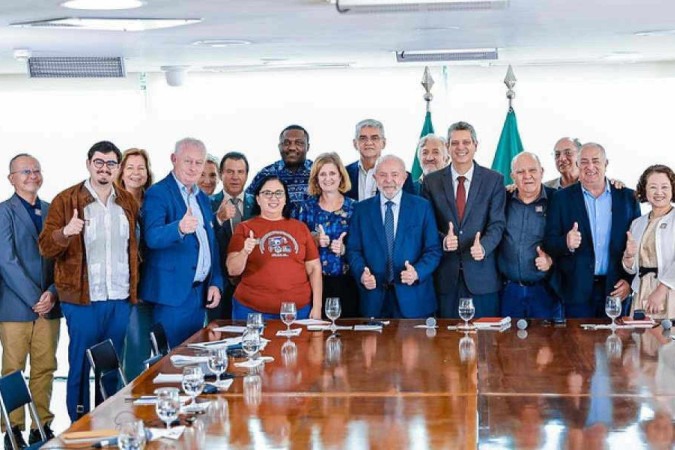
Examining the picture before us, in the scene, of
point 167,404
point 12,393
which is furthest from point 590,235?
point 167,404

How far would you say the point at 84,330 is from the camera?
680cm

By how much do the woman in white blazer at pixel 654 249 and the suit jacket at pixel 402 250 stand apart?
1.25 metres

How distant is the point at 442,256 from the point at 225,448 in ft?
12.9

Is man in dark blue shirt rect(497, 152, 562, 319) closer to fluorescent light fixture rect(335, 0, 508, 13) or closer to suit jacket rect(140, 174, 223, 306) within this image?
fluorescent light fixture rect(335, 0, 508, 13)

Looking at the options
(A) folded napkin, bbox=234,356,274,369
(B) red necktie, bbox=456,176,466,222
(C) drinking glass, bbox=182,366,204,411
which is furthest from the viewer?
(B) red necktie, bbox=456,176,466,222

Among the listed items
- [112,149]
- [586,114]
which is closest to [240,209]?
[112,149]

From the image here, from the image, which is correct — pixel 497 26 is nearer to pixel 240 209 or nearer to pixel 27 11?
pixel 240 209

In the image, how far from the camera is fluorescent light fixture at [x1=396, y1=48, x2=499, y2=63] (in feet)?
33.0

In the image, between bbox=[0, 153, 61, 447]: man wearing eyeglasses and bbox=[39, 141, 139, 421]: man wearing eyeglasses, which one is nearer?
bbox=[39, 141, 139, 421]: man wearing eyeglasses

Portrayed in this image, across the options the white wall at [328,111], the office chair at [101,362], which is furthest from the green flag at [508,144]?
the office chair at [101,362]

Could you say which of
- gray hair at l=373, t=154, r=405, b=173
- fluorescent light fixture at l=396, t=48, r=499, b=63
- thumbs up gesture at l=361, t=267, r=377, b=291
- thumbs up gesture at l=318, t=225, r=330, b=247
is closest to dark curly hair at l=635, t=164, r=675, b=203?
gray hair at l=373, t=154, r=405, b=173

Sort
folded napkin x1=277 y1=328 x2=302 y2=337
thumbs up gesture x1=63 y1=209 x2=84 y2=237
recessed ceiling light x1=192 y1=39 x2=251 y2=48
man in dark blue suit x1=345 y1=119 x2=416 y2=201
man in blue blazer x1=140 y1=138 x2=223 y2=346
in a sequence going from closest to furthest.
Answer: folded napkin x1=277 y1=328 x2=302 y2=337 < thumbs up gesture x1=63 y1=209 x2=84 y2=237 < man in blue blazer x1=140 y1=138 x2=223 y2=346 < man in dark blue suit x1=345 y1=119 x2=416 y2=201 < recessed ceiling light x1=192 y1=39 x2=251 y2=48

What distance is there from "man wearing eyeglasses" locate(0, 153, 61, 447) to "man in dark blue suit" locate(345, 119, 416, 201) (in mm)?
2186

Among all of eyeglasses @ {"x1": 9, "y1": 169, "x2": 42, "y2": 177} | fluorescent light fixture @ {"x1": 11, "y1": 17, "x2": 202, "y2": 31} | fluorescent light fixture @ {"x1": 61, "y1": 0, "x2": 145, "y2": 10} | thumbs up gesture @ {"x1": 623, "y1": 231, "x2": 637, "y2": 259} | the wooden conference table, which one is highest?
fluorescent light fixture @ {"x1": 11, "y1": 17, "x2": 202, "y2": 31}
